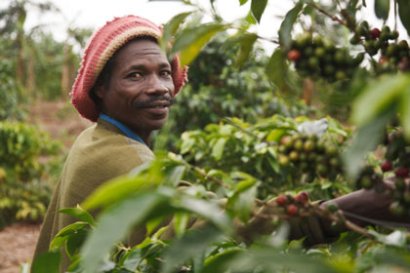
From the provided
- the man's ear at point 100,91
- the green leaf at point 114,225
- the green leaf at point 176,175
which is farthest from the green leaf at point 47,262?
the man's ear at point 100,91

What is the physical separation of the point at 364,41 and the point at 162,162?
315 millimetres

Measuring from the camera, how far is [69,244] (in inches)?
46.1

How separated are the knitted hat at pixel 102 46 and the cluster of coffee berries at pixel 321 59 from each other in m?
1.10

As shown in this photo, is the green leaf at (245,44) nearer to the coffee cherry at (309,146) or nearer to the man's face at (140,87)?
the coffee cherry at (309,146)

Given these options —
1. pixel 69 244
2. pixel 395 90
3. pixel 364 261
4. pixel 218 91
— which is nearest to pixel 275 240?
pixel 364 261

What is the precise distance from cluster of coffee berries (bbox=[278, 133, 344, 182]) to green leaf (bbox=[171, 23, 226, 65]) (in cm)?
17

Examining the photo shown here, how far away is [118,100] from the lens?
184cm

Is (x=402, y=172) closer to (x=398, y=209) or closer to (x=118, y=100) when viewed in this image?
(x=398, y=209)

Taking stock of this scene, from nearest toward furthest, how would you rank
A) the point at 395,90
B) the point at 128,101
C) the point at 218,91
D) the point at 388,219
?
1. the point at 395,90
2. the point at 388,219
3. the point at 128,101
4. the point at 218,91

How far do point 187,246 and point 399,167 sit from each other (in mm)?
314

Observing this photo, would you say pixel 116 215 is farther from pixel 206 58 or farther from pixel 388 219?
pixel 206 58

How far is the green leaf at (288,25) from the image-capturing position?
83 centimetres

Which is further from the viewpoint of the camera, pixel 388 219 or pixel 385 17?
pixel 388 219

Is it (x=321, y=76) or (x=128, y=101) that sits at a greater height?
(x=321, y=76)
